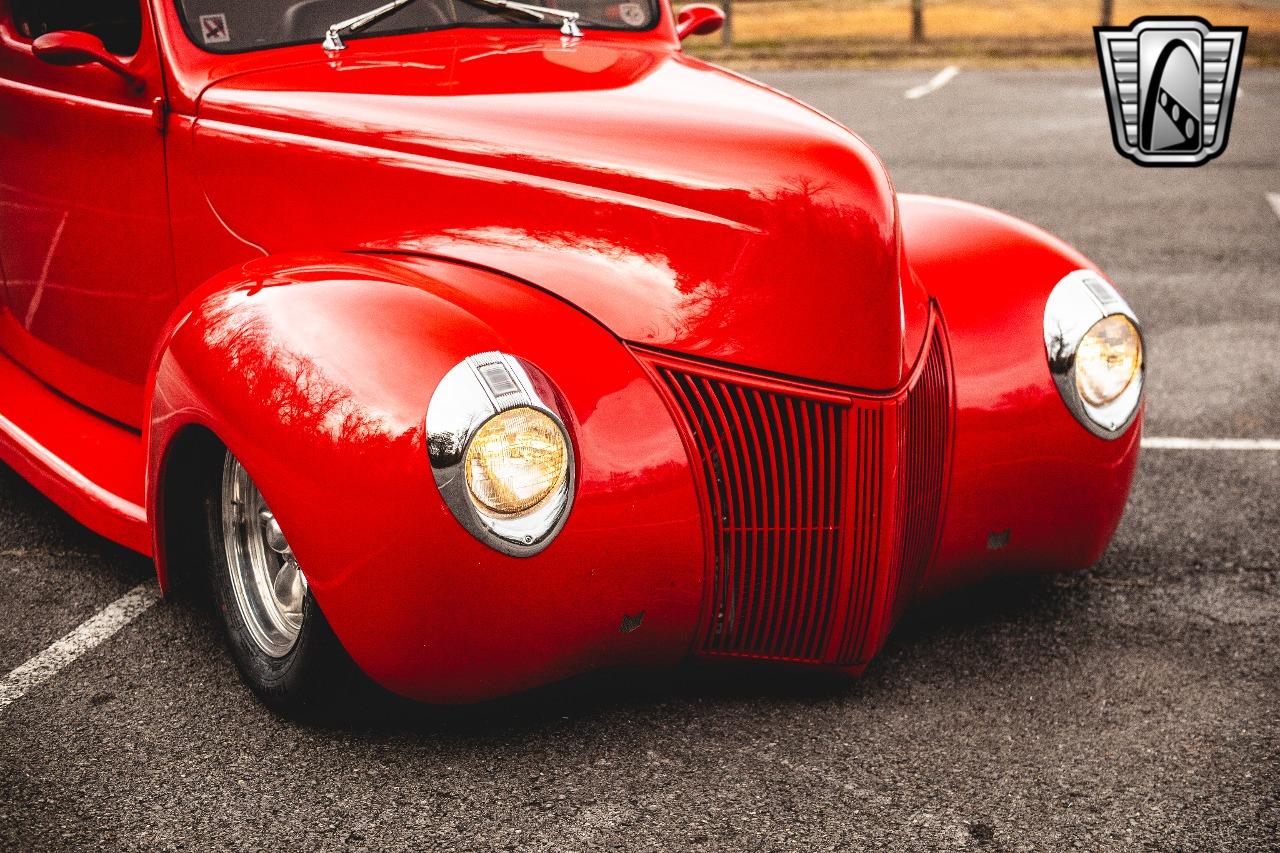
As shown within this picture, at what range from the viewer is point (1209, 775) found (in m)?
2.63

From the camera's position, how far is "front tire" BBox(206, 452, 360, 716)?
2.68 meters

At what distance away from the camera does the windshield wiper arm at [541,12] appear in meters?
3.55

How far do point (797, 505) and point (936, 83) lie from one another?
13.7 m

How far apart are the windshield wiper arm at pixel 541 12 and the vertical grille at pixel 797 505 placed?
4.43 feet

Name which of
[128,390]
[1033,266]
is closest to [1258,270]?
[1033,266]

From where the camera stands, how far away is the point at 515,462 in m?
2.43

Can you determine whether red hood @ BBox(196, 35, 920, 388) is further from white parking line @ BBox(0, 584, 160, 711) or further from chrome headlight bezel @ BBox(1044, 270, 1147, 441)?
white parking line @ BBox(0, 584, 160, 711)

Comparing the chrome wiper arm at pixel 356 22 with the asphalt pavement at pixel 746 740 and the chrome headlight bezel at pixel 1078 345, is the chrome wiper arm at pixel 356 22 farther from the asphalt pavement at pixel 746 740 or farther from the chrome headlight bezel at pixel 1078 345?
the chrome headlight bezel at pixel 1078 345

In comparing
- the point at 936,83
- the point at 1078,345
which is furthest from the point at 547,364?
the point at 936,83

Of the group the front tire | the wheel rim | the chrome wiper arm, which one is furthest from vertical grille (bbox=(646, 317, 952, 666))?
the chrome wiper arm

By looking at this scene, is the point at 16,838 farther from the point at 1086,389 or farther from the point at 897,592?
the point at 1086,389

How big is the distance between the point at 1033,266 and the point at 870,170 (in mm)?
654

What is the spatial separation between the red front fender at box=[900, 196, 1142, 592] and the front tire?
48.3 inches

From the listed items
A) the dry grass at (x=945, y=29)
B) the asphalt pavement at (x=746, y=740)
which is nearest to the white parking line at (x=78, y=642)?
the asphalt pavement at (x=746, y=740)
